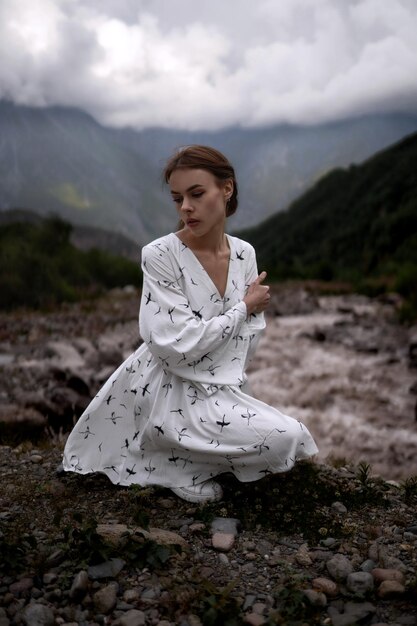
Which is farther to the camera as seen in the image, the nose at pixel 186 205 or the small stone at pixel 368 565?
the nose at pixel 186 205

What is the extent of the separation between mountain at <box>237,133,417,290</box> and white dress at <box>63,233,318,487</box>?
37.9ft

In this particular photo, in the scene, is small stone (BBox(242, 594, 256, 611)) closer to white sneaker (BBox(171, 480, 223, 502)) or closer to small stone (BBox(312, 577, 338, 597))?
small stone (BBox(312, 577, 338, 597))

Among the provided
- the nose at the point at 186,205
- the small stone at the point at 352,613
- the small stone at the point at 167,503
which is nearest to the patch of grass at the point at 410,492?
the small stone at the point at 352,613

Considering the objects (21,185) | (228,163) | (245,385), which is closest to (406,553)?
(245,385)

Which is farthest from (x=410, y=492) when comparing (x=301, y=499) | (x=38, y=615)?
(x=38, y=615)

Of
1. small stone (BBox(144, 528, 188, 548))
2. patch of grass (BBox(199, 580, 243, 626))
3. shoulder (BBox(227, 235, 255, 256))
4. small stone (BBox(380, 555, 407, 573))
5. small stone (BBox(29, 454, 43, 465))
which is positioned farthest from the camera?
small stone (BBox(29, 454, 43, 465))

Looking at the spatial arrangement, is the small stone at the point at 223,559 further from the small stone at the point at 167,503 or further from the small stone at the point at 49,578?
the small stone at the point at 49,578

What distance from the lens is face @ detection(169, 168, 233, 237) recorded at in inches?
106

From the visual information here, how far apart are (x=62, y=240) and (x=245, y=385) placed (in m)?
16.7

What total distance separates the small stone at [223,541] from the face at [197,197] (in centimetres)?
140

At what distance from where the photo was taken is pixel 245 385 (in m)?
3.04

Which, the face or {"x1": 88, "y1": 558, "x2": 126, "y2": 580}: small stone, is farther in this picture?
the face

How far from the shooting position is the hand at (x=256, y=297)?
283 centimetres

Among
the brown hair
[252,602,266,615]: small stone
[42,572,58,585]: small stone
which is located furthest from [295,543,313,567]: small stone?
the brown hair
